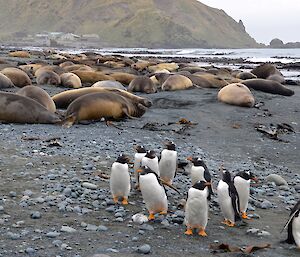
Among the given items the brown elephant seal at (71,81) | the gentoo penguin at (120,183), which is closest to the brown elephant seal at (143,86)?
the brown elephant seal at (71,81)

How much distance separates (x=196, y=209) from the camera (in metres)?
4.23

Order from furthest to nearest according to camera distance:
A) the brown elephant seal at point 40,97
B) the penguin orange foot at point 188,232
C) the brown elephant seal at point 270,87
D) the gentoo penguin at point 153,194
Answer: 1. the brown elephant seal at point 270,87
2. the brown elephant seal at point 40,97
3. the gentoo penguin at point 153,194
4. the penguin orange foot at point 188,232

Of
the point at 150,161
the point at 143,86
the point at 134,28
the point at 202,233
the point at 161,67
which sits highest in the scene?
the point at 134,28

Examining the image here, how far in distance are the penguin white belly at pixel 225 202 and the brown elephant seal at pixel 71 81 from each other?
370 inches

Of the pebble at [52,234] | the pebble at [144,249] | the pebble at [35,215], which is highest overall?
the pebble at [35,215]

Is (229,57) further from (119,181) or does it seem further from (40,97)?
(119,181)

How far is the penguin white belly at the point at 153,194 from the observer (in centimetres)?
448

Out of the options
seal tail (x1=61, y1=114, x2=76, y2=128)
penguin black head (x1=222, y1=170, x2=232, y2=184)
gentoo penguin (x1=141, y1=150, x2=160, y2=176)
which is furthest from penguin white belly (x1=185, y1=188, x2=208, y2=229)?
seal tail (x1=61, y1=114, x2=76, y2=128)

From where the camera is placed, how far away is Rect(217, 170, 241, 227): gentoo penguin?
4.52 m

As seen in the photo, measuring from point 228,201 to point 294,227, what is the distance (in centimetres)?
65

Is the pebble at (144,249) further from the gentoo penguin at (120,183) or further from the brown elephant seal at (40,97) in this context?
the brown elephant seal at (40,97)

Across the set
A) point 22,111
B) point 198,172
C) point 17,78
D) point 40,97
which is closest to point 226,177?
point 198,172

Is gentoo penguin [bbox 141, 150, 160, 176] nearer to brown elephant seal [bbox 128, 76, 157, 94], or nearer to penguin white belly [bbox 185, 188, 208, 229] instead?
penguin white belly [bbox 185, 188, 208, 229]

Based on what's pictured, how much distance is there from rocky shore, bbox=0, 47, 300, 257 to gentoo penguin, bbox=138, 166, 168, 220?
0.28 ft
